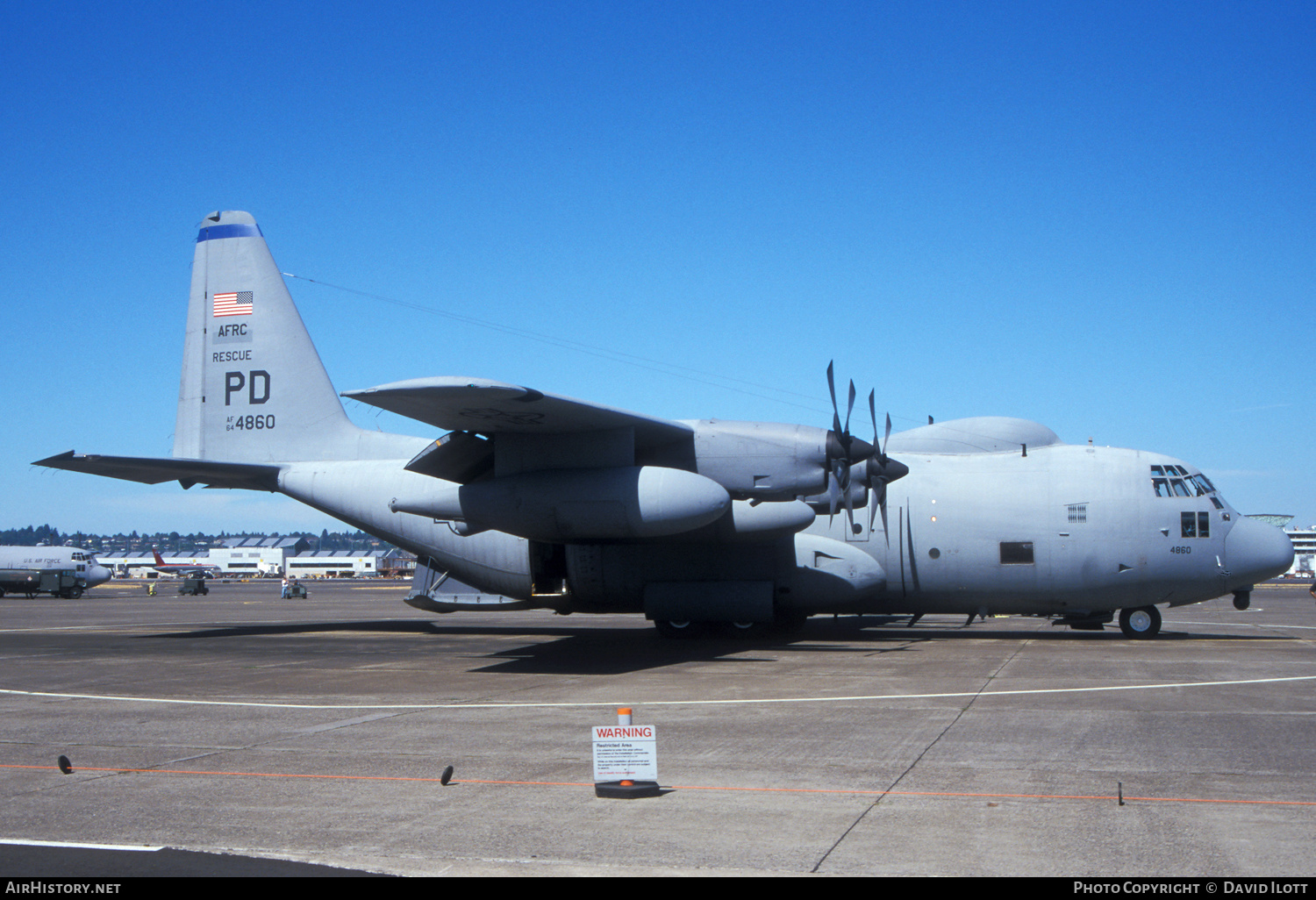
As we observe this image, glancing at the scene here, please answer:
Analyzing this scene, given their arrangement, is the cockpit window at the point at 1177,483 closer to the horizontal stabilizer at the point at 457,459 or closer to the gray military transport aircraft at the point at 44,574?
the horizontal stabilizer at the point at 457,459

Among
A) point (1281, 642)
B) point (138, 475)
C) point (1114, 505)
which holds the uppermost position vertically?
point (138, 475)

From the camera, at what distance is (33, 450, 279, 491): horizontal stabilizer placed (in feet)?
68.0

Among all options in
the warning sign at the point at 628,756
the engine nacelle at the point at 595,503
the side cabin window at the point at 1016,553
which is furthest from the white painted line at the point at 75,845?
the side cabin window at the point at 1016,553

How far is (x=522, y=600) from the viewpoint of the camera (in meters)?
23.9

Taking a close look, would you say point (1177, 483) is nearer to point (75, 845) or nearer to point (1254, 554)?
point (1254, 554)

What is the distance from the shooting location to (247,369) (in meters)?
25.5

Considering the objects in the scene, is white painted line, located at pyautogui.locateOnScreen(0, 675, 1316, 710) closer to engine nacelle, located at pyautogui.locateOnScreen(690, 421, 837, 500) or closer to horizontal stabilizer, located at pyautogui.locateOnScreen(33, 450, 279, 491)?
engine nacelle, located at pyautogui.locateOnScreen(690, 421, 837, 500)

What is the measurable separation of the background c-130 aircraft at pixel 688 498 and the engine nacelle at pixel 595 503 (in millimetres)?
40

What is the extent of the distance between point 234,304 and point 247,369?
5.93 ft

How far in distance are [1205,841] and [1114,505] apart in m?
16.0

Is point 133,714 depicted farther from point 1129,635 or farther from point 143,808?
point 1129,635

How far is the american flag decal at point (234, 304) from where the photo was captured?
25.7 m

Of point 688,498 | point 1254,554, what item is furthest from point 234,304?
point 1254,554

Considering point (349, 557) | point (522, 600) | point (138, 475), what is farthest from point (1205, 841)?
point (349, 557)
